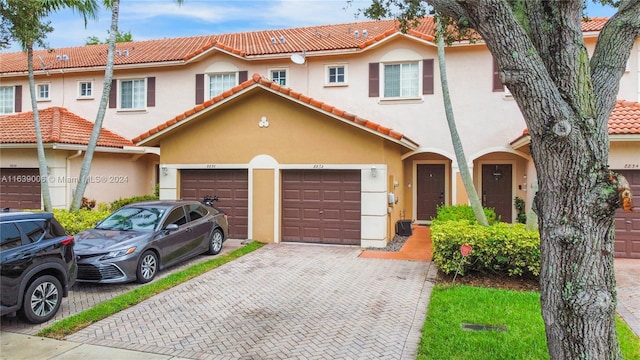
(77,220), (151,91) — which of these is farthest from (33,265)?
(151,91)

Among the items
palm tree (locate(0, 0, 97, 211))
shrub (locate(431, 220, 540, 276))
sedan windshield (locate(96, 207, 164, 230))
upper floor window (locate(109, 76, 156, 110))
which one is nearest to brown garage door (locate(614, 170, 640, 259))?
shrub (locate(431, 220, 540, 276))

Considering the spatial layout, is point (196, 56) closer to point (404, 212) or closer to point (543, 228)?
point (404, 212)

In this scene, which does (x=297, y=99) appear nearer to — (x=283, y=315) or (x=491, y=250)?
(x=491, y=250)

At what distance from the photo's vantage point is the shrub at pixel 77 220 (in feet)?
38.8

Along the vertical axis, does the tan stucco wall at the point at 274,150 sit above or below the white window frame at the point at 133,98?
below

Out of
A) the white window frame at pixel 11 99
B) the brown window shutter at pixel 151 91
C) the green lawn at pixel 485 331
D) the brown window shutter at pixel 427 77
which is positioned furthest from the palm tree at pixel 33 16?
the green lawn at pixel 485 331

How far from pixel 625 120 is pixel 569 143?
10.3 metres

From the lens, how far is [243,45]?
1848 centimetres

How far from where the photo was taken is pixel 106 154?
16.9 m

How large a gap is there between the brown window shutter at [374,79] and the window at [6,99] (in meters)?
16.6

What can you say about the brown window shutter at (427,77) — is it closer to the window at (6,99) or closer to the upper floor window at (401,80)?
the upper floor window at (401,80)

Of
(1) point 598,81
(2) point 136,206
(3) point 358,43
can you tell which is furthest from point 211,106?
(1) point 598,81

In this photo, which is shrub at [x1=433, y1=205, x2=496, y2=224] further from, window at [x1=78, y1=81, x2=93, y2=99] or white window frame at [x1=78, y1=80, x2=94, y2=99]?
window at [x1=78, y1=81, x2=93, y2=99]

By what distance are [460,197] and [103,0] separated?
13.6m
